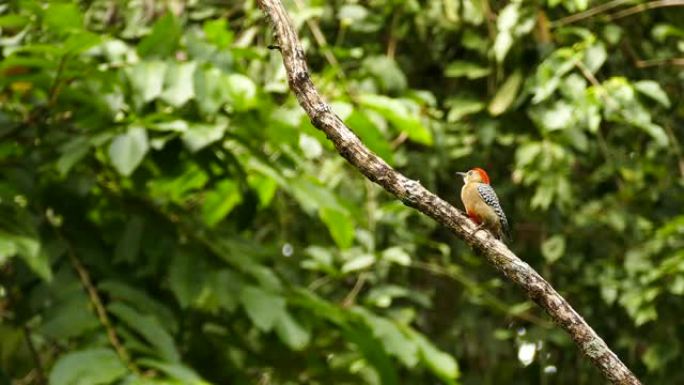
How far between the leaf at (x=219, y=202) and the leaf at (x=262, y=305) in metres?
0.43

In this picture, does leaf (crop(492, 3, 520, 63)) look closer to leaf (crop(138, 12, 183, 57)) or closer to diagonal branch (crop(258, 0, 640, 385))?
leaf (crop(138, 12, 183, 57))

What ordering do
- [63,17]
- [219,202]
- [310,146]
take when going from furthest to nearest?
[219,202]
[310,146]
[63,17]

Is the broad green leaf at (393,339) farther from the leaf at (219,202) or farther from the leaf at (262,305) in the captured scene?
the leaf at (219,202)

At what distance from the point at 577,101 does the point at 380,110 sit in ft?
3.04

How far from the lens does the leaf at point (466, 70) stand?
4922 mm

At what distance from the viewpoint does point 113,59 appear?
3.76 metres

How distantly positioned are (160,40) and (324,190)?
2.33ft

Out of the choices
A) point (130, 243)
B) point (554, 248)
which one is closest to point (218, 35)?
point (130, 243)

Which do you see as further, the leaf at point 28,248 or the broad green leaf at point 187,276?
the broad green leaf at point 187,276

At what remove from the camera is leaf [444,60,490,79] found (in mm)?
4922

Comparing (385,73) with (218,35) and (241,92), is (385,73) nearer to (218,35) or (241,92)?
(218,35)

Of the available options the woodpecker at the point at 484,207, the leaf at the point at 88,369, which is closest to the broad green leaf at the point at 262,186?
the leaf at the point at 88,369

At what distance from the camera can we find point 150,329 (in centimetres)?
340

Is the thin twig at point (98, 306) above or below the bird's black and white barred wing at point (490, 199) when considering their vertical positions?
below
